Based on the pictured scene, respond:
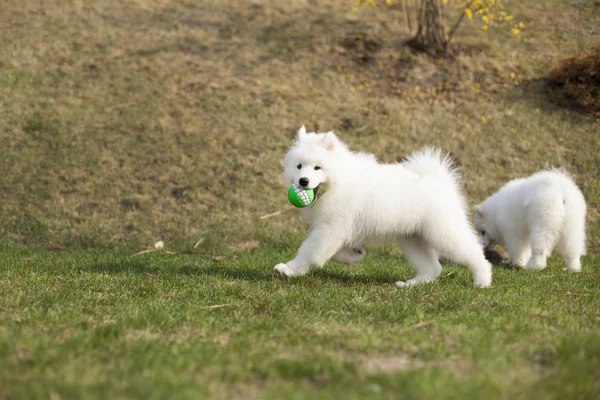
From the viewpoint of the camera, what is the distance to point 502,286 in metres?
6.16

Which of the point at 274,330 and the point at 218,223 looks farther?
the point at 218,223

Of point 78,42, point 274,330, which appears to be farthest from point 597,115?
point 78,42

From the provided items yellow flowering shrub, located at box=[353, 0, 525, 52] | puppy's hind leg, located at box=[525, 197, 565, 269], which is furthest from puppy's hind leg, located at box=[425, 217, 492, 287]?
yellow flowering shrub, located at box=[353, 0, 525, 52]

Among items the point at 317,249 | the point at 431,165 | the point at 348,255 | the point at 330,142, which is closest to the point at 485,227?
the point at 431,165

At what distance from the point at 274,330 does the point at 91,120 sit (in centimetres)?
1022

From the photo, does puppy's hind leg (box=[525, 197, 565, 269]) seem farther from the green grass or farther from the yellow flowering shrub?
the yellow flowering shrub

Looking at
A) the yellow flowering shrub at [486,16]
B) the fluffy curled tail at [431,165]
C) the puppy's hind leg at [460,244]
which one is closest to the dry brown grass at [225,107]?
the yellow flowering shrub at [486,16]

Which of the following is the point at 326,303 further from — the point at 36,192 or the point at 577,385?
the point at 36,192

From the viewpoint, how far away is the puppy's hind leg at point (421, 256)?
6.47 m

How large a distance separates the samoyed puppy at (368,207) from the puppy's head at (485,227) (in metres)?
3.60

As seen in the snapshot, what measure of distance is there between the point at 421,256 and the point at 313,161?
5.49ft

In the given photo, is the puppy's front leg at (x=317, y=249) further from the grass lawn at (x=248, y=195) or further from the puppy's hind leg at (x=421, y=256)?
the puppy's hind leg at (x=421, y=256)

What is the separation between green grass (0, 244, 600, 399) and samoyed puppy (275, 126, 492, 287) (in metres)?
0.36

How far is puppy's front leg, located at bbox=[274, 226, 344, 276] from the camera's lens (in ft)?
19.3
